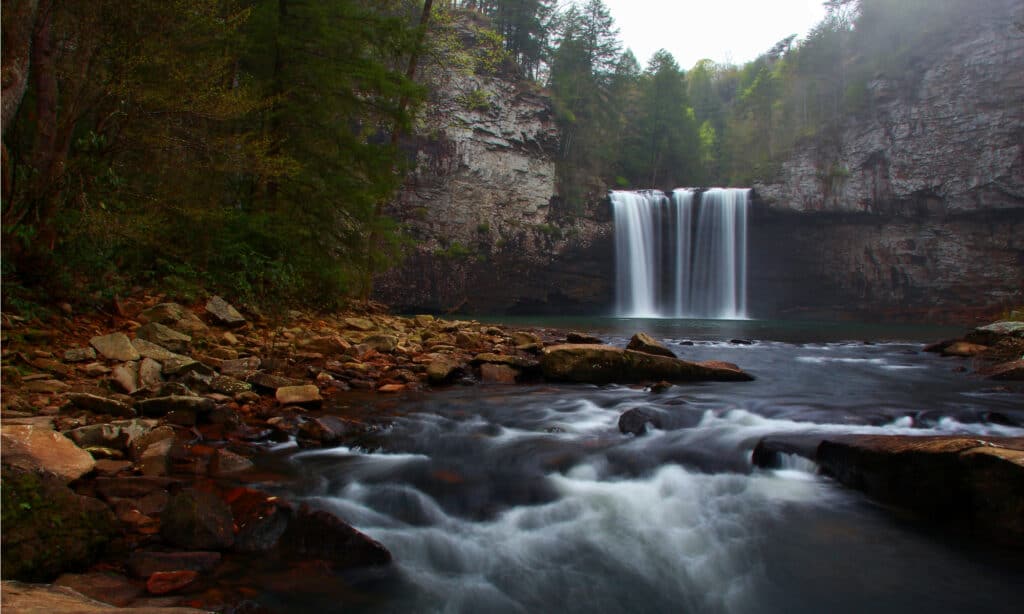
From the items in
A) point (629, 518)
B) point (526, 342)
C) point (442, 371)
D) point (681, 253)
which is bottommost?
point (629, 518)

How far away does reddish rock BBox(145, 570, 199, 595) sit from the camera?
243 centimetres

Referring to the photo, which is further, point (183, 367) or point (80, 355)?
point (183, 367)

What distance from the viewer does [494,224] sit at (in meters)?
34.8

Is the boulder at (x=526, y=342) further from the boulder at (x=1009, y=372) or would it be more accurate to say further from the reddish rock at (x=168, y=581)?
the reddish rock at (x=168, y=581)

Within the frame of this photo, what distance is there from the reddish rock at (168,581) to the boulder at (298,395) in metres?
3.03

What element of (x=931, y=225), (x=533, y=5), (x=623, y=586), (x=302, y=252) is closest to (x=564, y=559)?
(x=623, y=586)

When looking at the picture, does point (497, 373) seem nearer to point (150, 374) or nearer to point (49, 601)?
point (150, 374)

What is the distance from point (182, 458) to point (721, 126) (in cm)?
6014

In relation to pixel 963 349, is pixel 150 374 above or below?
above

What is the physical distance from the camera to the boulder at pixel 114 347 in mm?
5176

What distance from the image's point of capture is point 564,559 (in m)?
3.45

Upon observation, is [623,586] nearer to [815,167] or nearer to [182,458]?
[182,458]

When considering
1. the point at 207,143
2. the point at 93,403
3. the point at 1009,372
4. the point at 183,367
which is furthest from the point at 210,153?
the point at 1009,372

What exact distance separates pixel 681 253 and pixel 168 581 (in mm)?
35657
